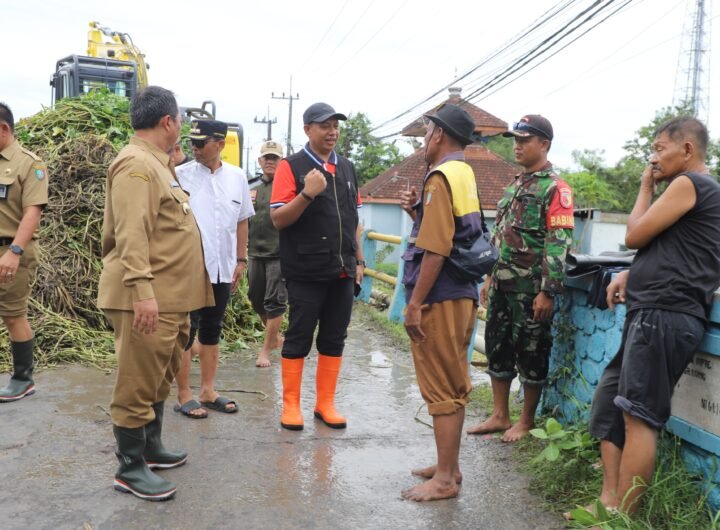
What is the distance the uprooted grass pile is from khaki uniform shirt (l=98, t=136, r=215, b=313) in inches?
115

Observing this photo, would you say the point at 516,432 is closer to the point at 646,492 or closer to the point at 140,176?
the point at 646,492

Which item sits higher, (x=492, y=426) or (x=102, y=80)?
(x=102, y=80)

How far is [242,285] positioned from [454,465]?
15.0 feet

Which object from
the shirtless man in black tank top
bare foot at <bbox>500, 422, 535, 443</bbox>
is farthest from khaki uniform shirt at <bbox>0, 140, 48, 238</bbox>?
the shirtless man in black tank top

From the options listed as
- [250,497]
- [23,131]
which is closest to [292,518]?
[250,497]

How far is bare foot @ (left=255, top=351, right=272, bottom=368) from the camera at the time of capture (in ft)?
20.9

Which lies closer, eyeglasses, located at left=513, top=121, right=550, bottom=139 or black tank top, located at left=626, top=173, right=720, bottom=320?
black tank top, located at left=626, top=173, right=720, bottom=320

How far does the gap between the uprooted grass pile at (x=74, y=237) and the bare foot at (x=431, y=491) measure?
3.44m

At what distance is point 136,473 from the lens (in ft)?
11.5

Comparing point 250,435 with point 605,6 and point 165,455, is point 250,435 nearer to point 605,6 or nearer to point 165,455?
point 165,455

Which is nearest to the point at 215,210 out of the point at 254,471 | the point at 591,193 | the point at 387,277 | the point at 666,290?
the point at 254,471

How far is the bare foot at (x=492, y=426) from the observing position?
4.68 m

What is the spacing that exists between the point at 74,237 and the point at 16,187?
6.89 ft

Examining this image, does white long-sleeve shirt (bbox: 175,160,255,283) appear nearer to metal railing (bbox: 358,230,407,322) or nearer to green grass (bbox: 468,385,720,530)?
green grass (bbox: 468,385,720,530)
